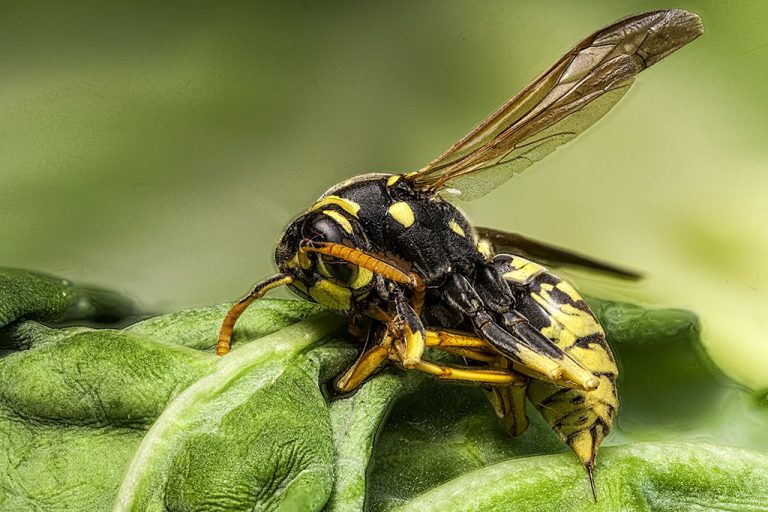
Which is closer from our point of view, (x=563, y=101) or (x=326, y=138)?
(x=563, y=101)

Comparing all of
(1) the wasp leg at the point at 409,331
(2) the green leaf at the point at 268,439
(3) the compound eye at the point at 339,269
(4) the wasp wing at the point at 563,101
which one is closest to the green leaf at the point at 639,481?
(2) the green leaf at the point at 268,439

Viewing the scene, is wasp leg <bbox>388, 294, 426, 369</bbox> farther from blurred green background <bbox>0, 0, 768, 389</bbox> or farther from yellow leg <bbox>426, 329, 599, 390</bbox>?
blurred green background <bbox>0, 0, 768, 389</bbox>

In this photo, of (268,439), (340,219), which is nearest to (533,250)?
(340,219)

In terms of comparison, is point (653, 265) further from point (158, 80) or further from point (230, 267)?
point (158, 80)

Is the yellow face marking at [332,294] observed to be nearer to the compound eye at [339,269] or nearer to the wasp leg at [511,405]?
the compound eye at [339,269]

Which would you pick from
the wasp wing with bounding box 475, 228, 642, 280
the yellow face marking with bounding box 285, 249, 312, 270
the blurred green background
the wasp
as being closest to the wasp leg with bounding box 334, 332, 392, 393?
the wasp

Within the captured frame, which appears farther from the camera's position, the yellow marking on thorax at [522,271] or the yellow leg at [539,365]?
the yellow marking on thorax at [522,271]

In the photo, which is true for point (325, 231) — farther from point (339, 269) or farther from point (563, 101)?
point (563, 101)

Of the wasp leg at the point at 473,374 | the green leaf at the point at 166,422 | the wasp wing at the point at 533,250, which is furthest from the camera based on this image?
the wasp wing at the point at 533,250
